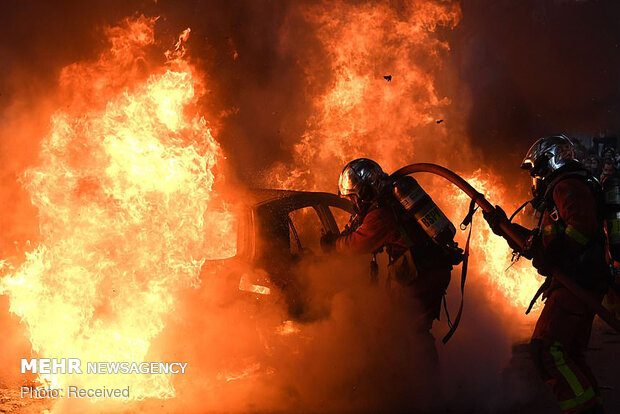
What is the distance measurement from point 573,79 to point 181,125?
33.7ft

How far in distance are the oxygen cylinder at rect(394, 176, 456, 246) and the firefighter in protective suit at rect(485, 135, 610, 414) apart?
2.31ft

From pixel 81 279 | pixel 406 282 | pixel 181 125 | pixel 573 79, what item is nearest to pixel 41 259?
pixel 81 279

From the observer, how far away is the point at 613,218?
4.06m

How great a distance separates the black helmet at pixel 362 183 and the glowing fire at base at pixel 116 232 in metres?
1.18

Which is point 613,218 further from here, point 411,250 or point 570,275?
point 411,250

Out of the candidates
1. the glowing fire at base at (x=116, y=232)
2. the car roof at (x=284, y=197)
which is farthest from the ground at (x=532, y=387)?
the car roof at (x=284, y=197)

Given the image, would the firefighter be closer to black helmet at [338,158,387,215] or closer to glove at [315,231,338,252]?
black helmet at [338,158,387,215]

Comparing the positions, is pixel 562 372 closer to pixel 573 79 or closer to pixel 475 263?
pixel 475 263

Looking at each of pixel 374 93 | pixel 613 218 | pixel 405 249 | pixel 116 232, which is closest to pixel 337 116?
pixel 374 93

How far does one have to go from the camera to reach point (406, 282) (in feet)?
15.7

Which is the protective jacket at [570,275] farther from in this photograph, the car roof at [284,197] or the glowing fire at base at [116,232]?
the glowing fire at base at [116,232]

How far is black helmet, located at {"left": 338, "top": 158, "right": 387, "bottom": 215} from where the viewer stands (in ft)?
16.8

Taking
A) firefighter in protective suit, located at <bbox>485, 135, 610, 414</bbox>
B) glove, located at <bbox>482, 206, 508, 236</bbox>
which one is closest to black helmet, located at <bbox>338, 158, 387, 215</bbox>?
glove, located at <bbox>482, 206, 508, 236</bbox>

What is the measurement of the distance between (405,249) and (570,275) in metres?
1.32
